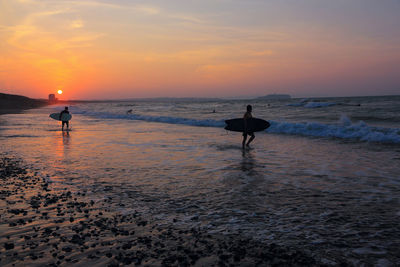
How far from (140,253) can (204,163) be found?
718 cm

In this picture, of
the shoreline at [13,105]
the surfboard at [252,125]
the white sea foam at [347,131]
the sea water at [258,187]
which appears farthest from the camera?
the shoreline at [13,105]

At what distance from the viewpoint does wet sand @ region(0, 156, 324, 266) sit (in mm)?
4254

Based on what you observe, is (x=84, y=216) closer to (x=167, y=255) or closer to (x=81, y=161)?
(x=167, y=255)

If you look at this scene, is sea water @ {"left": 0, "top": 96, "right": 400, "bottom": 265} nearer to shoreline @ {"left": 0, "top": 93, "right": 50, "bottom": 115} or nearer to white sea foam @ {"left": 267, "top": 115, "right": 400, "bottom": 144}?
white sea foam @ {"left": 267, "top": 115, "right": 400, "bottom": 144}

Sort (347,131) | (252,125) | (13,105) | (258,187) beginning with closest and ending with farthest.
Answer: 1. (258,187)
2. (252,125)
3. (347,131)
4. (13,105)

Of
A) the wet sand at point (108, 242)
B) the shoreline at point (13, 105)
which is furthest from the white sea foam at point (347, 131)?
the shoreline at point (13, 105)

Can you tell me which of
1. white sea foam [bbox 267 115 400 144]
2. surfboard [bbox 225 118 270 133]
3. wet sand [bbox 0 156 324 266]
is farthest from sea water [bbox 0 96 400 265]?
white sea foam [bbox 267 115 400 144]

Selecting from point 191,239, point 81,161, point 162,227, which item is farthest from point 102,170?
point 191,239

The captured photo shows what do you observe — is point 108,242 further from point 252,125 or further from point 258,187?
point 252,125

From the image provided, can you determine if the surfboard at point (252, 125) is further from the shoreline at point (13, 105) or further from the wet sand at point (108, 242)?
the shoreline at point (13, 105)

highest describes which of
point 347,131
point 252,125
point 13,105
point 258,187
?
point 13,105

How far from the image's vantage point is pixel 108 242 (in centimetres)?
482

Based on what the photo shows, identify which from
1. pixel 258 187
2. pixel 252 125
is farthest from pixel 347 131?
pixel 258 187

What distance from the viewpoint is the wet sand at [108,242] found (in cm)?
425
